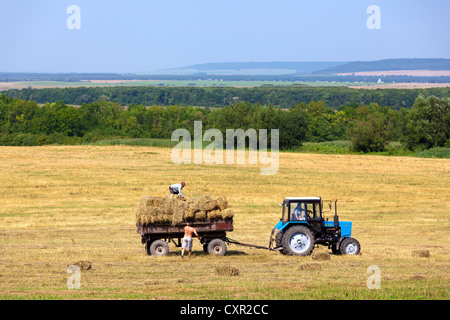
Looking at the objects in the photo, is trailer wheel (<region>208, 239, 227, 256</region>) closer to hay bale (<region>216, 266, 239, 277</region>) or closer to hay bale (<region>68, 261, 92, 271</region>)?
hay bale (<region>216, 266, 239, 277</region>)

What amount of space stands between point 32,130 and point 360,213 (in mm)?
82378

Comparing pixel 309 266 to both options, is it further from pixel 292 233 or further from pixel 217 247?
pixel 217 247

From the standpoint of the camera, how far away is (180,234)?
1942 centimetres

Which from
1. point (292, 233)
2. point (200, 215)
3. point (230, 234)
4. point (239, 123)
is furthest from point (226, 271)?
point (239, 123)

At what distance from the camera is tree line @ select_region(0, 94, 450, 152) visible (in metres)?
83.9

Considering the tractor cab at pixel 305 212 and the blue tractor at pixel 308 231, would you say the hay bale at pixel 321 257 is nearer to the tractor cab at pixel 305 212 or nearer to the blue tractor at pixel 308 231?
the blue tractor at pixel 308 231

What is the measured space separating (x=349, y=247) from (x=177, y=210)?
18.5 ft

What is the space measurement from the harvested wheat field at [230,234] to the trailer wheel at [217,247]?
252 millimetres

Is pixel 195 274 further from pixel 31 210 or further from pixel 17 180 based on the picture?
pixel 17 180

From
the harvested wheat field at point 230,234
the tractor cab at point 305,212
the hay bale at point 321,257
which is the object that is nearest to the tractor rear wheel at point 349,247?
the harvested wheat field at point 230,234

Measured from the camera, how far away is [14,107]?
10912 centimetres

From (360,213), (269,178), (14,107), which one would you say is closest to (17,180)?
(269,178)

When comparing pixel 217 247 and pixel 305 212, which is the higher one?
pixel 305 212

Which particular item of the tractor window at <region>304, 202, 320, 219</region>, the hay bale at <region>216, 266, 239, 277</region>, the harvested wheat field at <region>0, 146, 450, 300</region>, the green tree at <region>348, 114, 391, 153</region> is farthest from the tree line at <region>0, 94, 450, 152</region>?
the hay bale at <region>216, 266, 239, 277</region>
